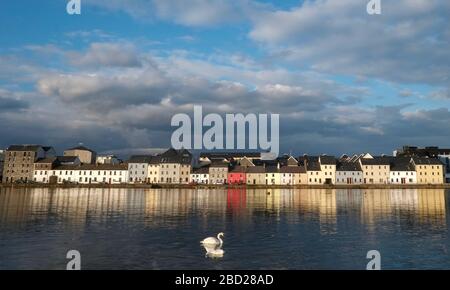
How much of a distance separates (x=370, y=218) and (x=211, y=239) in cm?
2096

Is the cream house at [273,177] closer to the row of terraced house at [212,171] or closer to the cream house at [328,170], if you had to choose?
the row of terraced house at [212,171]

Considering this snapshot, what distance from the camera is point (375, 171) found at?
127 meters

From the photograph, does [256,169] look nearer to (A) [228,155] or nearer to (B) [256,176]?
(B) [256,176]

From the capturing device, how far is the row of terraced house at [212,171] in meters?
127

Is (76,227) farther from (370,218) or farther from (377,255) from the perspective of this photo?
(370,218)

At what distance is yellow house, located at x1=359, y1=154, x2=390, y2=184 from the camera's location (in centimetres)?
12656

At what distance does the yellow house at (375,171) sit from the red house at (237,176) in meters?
37.7

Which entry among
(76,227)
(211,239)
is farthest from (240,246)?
(76,227)

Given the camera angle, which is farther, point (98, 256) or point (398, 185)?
point (398, 185)

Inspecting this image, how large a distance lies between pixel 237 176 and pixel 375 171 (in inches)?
1712

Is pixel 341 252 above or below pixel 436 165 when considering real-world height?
below

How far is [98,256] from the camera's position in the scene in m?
19.8

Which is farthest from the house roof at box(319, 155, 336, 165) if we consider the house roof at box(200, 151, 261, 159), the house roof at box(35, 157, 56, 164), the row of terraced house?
the house roof at box(35, 157, 56, 164)

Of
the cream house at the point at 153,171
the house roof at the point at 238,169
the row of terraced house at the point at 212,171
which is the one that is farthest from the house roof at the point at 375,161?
the cream house at the point at 153,171
